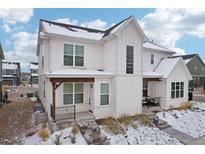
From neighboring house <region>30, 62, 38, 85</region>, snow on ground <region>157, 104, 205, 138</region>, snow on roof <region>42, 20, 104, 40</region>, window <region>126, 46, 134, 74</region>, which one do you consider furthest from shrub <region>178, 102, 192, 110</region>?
neighboring house <region>30, 62, 38, 85</region>

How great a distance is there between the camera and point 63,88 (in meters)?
9.70

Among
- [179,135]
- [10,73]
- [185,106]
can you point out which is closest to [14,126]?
[179,135]

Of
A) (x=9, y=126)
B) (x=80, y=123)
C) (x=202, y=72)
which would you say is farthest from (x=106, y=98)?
(x=202, y=72)

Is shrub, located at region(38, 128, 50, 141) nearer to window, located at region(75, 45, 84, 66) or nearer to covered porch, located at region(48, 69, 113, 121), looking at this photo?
covered porch, located at region(48, 69, 113, 121)

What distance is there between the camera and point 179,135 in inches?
339

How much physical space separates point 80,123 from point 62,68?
3449 millimetres

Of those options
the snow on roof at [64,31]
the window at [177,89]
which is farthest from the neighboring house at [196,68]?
the snow on roof at [64,31]

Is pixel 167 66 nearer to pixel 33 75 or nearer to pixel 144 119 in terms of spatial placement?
pixel 144 119

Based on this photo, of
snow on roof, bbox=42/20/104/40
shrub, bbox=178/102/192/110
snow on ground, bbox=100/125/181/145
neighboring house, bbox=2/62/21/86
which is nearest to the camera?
snow on ground, bbox=100/125/181/145

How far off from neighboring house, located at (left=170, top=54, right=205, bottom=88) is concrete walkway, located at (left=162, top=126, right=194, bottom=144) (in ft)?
73.6

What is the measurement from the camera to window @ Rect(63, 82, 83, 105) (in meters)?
9.80

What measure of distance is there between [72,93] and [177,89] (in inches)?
341

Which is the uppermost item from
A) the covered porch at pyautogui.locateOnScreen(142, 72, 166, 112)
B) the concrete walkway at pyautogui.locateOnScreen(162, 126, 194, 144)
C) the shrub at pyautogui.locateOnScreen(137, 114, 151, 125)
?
the covered porch at pyautogui.locateOnScreen(142, 72, 166, 112)

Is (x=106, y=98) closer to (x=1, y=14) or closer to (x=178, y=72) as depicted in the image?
(x=178, y=72)
